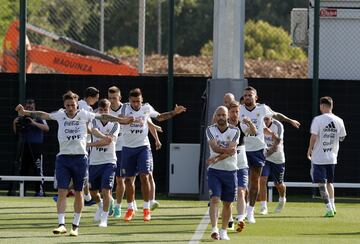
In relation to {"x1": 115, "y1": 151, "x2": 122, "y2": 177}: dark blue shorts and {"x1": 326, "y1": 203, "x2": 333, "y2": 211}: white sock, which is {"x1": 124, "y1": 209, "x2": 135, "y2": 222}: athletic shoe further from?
{"x1": 326, "y1": 203, "x2": 333, "y2": 211}: white sock

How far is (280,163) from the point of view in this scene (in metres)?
23.3

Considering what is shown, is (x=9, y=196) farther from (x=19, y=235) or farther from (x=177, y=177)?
(x=19, y=235)

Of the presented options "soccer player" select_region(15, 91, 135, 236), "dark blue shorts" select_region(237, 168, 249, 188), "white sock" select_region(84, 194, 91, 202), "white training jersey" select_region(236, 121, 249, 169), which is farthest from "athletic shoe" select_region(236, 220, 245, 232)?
"white sock" select_region(84, 194, 91, 202)

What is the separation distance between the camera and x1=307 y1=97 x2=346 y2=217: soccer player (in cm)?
2270

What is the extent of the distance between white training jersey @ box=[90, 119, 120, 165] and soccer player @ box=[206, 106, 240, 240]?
244cm

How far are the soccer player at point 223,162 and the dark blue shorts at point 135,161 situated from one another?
9.26 feet

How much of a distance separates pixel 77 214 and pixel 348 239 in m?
3.98

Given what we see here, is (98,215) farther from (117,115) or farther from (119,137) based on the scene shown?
(119,137)

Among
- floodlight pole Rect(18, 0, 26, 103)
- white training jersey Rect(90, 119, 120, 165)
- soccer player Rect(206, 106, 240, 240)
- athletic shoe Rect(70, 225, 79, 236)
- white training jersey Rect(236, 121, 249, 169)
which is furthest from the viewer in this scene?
floodlight pole Rect(18, 0, 26, 103)

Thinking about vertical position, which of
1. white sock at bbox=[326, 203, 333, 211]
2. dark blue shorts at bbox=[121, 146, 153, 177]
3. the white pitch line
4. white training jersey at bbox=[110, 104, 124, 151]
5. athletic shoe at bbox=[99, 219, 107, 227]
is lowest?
the white pitch line

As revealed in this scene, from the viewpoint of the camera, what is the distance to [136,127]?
2152 cm

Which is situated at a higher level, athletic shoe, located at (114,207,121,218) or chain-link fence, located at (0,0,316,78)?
chain-link fence, located at (0,0,316,78)

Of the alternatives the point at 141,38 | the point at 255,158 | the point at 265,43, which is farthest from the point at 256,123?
the point at 265,43

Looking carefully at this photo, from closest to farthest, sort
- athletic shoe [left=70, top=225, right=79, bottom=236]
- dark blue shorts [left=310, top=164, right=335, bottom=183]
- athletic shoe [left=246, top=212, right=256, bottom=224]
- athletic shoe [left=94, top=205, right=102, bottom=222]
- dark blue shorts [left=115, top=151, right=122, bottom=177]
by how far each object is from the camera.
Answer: athletic shoe [left=70, top=225, right=79, bottom=236], athletic shoe [left=94, top=205, right=102, bottom=222], athletic shoe [left=246, top=212, right=256, bottom=224], dark blue shorts [left=115, top=151, right=122, bottom=177], dark blue shorts [left=310, top=164, right=335, bottom=183]
